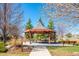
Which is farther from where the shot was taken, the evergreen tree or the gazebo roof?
the gazebo roof

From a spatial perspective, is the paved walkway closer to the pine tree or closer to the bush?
the pine tree

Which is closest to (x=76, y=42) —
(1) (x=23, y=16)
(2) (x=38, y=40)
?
(2) (x=38, y=40)

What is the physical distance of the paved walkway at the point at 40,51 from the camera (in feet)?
26.0

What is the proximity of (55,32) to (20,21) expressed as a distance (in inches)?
39.4

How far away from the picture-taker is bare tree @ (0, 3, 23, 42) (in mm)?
7955

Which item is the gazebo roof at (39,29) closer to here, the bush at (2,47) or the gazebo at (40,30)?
the gazebo at (40,30)

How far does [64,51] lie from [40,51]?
25.7 inches

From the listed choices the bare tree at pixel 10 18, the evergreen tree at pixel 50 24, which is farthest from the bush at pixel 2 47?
the evergreen tree at pixel 50 24

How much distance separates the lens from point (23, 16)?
7992 millimetres

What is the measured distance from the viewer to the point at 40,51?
810 centimetres

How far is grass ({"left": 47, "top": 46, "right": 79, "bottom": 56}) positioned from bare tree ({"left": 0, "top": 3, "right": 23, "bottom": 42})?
1070 mm

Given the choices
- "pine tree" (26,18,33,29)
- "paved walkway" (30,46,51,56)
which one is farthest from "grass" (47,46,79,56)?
"pine tree" (26,18,33,29)

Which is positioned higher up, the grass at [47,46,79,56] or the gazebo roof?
the gazebo roof

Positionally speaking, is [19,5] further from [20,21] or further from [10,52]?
[10,52]
